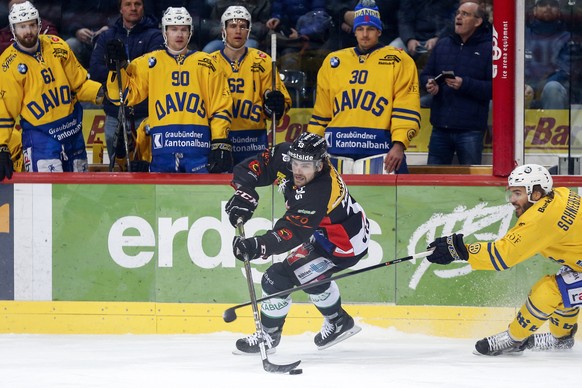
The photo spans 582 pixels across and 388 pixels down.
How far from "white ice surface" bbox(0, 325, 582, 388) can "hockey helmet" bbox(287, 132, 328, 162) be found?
1077 millimetres

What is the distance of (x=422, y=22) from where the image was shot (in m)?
8.67

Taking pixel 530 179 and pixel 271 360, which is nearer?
pixel 530 179

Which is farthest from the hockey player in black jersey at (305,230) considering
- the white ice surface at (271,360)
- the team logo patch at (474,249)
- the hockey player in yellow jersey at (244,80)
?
the hockey player in yellow jersey at (244,80)

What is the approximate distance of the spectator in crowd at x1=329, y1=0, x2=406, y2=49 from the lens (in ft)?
28.5

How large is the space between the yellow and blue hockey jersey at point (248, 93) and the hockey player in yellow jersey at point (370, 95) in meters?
0.41

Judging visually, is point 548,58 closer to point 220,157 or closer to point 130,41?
point 220,157

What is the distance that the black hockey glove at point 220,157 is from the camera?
783cm

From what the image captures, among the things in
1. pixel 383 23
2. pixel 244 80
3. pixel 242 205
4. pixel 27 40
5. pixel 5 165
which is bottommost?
pixel 242 205

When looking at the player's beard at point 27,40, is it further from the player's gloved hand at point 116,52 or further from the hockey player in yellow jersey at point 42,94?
the player's gloved hand at point 116,52

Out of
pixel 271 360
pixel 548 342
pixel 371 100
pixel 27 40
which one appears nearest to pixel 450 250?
pixel 548 342

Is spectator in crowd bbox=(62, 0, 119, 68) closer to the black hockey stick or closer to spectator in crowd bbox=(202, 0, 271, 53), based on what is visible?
spectator in crowd bbox=(202, 0, 271, 53)

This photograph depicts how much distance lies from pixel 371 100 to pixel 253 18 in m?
1.34

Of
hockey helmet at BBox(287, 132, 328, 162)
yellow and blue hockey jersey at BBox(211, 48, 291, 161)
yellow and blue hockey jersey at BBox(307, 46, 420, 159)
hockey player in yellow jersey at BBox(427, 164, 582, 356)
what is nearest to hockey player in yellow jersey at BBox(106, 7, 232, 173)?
yellow and blue hockey jersey at BBox(211, 48, 291, 161)

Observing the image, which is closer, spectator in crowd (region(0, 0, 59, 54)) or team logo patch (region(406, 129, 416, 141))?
team logo patch (region(406, 129, 416, 141))
